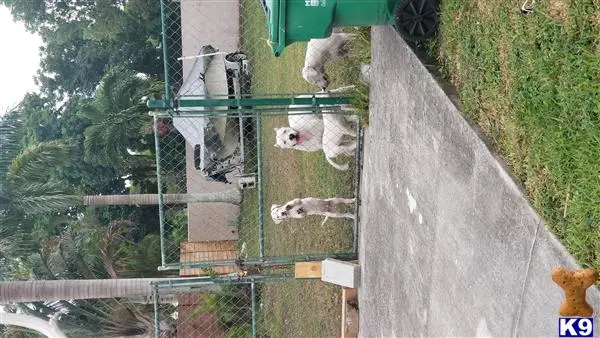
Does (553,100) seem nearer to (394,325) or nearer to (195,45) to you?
(394,325)

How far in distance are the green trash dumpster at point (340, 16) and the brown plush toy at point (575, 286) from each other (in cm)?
257

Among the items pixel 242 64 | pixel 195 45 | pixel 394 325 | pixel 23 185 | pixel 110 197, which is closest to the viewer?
pixel 394 325

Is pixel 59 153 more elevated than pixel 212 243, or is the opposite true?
pixel 59 153

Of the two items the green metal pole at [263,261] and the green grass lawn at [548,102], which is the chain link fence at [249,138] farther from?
the green grass lawn at [548,102]

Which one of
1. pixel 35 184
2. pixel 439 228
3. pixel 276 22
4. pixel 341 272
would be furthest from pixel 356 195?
pixel 35 184

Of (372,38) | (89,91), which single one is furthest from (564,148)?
(89,91)

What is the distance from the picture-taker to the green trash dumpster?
4.23 m

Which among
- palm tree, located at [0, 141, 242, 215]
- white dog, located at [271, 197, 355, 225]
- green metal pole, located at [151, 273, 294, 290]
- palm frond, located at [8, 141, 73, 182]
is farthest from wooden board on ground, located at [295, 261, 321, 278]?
palm frond, located at [8, 141, 73, 182]

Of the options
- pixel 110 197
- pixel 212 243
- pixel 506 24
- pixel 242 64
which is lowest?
pixel 212 243

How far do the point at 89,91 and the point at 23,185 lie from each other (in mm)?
17334

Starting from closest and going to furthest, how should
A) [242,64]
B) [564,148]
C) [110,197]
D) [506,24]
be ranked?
1. [564,148]
2. [506,24]
3. [242,64]
4. [110,197]

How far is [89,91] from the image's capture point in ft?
84.3

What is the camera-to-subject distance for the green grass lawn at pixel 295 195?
25.9 feet

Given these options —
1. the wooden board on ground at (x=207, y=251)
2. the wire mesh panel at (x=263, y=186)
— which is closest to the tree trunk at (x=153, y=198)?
the wire mesh panel at (x=263, y=186)
